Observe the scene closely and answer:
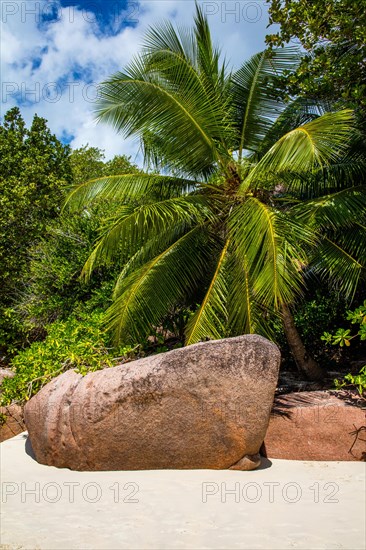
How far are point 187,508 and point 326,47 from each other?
24.3 ft

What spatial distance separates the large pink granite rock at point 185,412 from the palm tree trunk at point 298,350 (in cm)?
211

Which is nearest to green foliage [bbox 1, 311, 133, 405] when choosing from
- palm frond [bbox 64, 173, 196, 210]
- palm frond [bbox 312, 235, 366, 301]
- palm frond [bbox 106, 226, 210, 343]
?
palm frond [bbox 106, 226, 210, 343]

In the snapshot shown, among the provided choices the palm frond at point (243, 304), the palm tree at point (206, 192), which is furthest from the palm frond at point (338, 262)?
the palm frond at point (243, 304)

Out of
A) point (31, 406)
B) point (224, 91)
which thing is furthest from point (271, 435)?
point (224, 91)

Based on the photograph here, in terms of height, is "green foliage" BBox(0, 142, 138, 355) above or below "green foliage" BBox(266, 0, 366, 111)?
below

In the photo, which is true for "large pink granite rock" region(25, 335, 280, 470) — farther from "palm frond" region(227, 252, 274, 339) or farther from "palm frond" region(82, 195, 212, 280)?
"palm frond" region(82, 195, 212, 280)

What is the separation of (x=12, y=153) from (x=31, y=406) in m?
11.1

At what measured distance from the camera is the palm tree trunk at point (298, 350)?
876 centimetres

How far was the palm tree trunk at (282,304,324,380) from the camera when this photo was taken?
28.7 ft

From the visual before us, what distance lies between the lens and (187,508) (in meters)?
5.43

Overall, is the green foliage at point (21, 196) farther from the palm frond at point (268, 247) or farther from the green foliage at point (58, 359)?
the palm frond at point (268, 247)

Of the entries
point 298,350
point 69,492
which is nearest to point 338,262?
point 298,350

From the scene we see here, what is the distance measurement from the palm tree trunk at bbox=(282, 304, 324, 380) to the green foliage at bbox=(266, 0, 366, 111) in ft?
10.9

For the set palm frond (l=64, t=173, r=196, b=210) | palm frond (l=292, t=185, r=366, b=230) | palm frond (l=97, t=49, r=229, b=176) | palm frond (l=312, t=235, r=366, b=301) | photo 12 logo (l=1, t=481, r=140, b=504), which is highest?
palm frond (l=97, t=49, r=229, b=176)
